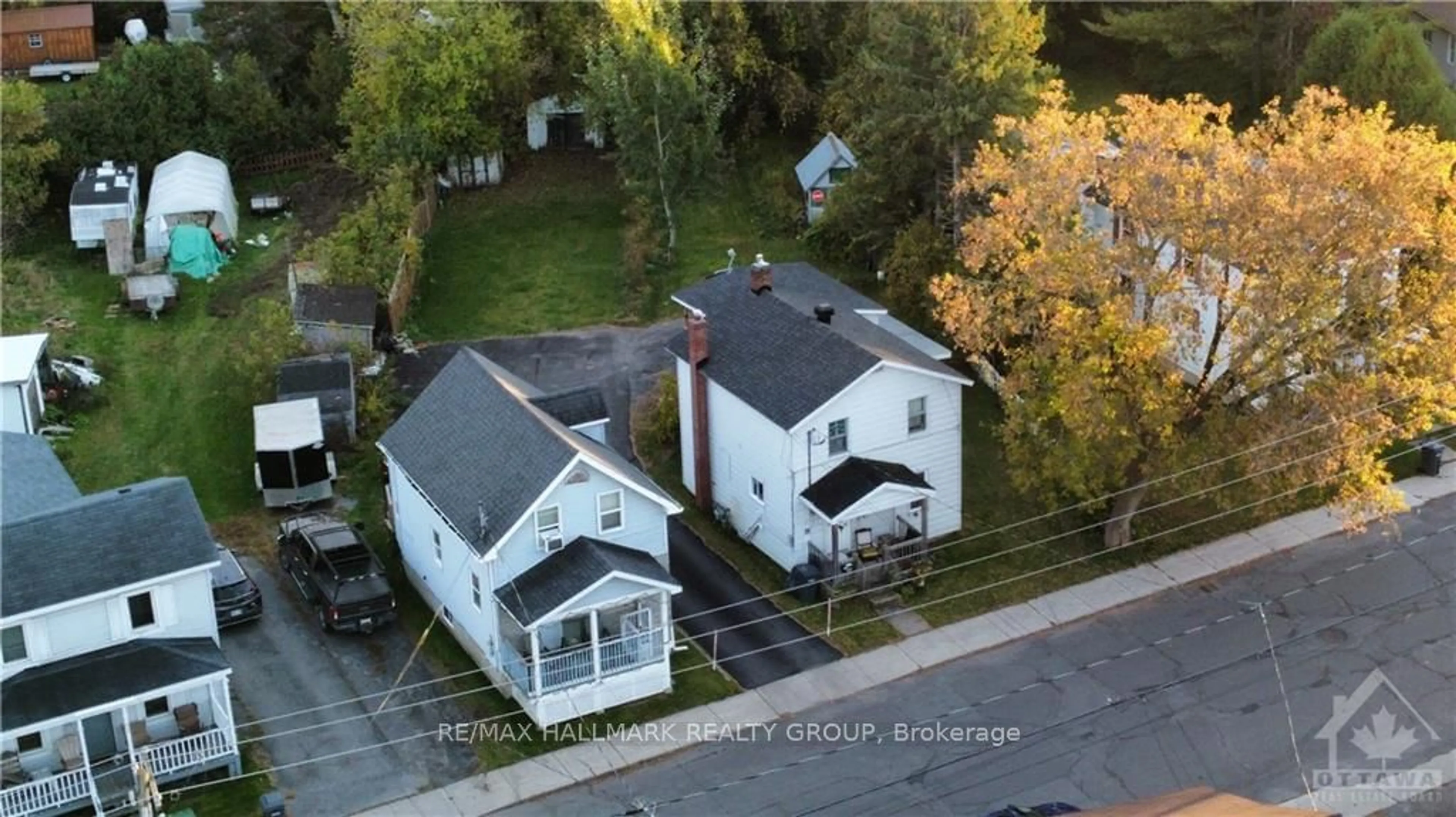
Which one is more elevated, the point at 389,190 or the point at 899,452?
the point at 389,190

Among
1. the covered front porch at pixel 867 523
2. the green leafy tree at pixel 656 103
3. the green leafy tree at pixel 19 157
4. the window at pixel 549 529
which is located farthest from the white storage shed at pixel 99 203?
the covered front porch at pixel 867 523

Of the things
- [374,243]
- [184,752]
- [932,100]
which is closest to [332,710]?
[184,752]

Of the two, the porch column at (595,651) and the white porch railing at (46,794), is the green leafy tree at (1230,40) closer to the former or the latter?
the porch column at (595,651)

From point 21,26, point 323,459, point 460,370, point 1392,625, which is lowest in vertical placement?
point 1392,625

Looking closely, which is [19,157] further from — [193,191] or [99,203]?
[193,191]

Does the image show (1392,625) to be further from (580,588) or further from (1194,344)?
(580,588)

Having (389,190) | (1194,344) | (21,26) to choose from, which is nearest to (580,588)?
(1194,344)
